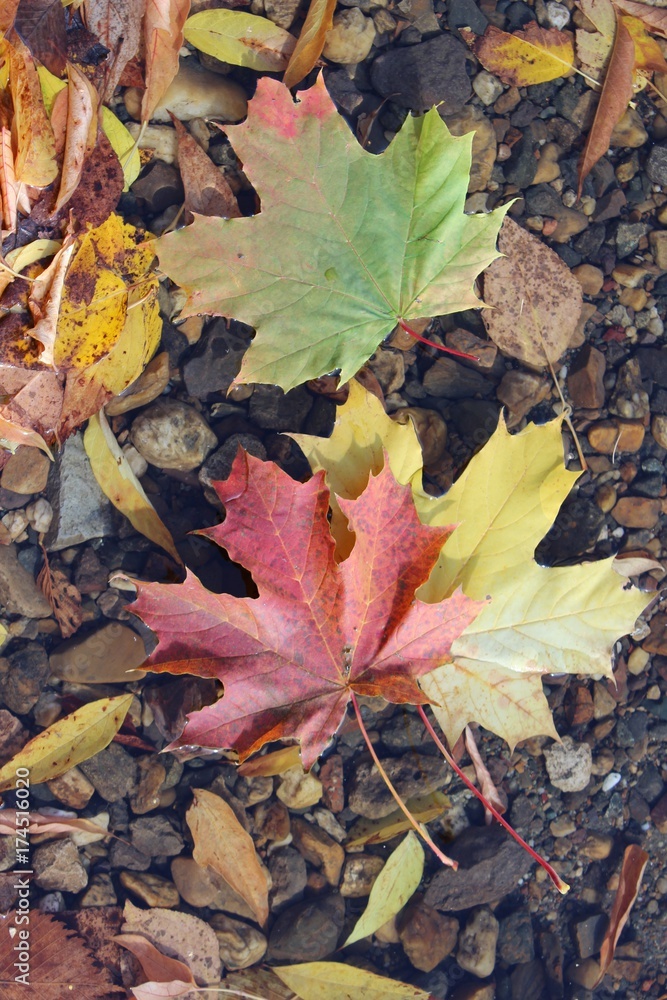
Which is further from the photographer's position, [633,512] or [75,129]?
[633,512]

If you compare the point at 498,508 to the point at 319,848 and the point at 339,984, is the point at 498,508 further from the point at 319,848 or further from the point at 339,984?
the point at 339,984

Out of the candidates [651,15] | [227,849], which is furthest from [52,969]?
[651,15]

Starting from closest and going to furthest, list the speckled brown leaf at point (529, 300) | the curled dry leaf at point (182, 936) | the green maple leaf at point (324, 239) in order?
the green maple leaf at point (324, 239)
the curled dry leaf at point (182, 936)
the speckled brown leaf at point (529, 300)

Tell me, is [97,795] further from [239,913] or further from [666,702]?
[666,702]

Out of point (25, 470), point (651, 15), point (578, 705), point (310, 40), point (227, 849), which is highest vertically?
point (651, 15)

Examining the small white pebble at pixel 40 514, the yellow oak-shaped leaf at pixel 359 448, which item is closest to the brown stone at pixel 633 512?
the yellow oak-shaped leaf at pixel 359 448

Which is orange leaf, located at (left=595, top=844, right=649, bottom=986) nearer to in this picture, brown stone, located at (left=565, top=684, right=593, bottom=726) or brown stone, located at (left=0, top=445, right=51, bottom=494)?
brown stone, located at (left=565, top=684, right=593, bottom=726)

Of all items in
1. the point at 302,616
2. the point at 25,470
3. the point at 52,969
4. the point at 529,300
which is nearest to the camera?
the point at 302,616

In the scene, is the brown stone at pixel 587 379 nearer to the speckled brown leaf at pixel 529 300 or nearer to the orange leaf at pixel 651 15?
the speckled brown leaf at pixel 529 300
